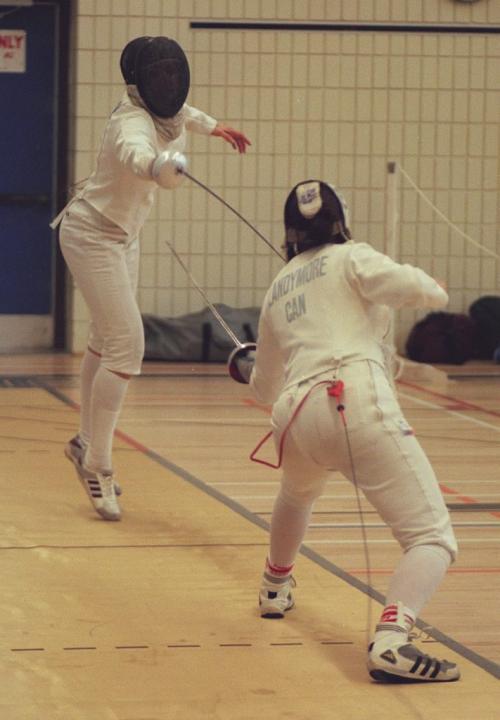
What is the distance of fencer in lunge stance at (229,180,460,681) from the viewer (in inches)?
125

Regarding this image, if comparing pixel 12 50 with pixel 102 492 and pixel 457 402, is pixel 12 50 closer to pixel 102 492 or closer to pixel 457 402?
pixel 457 402

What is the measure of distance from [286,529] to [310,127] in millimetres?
6347

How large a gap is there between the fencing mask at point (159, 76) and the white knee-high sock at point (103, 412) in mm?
847

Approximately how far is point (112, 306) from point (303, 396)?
1508 millimetres

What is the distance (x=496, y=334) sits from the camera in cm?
959

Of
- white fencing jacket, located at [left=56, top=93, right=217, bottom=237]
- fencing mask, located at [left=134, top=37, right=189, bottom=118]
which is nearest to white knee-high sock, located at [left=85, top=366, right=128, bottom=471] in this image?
white fencing jacket, located at [left=56, top=93, right=217, bottom=237]

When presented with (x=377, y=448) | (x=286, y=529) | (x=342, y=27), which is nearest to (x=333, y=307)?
(x=377, y=448)

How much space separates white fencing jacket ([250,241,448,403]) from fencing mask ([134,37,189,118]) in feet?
4.33

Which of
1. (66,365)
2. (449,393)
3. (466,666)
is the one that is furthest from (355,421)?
(66,365)

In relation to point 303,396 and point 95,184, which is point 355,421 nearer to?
point 303,396

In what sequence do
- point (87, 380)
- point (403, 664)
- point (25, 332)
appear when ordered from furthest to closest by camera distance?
point (25, 332) < point (87, 380) < point (403, 664)

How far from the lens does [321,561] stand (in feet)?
14.0

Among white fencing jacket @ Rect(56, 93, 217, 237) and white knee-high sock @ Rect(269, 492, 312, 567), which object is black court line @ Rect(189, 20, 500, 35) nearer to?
white fencing jacket @ Rect(56, 93, 217, 237)

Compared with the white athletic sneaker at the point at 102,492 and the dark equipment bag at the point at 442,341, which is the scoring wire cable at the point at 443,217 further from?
the white athletic sneaker at the point at 102,492
